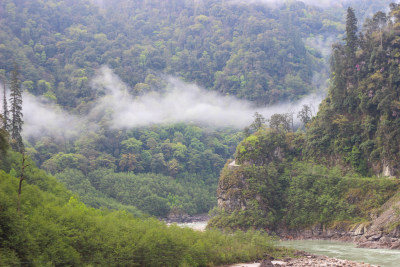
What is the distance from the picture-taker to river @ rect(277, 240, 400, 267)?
193 ft

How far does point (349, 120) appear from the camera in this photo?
314 feet

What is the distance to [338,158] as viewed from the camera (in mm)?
94062

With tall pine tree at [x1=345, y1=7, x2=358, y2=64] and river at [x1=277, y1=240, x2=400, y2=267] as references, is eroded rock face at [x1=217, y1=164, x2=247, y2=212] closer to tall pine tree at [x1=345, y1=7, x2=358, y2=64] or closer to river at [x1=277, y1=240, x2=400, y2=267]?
river at [x1=277, y1=240, x2=400, y2=267]

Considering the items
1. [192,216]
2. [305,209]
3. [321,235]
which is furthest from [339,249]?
[192,216]

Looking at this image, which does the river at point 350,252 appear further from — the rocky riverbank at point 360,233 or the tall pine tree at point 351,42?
the tall pine tree at point 351,42

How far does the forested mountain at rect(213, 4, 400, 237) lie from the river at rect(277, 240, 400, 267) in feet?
18.2

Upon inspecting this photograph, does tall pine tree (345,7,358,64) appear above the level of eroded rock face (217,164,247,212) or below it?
above

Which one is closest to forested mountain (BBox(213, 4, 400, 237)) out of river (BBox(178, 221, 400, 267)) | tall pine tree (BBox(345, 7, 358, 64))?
→ tall pine tree (BBox(345, 7, 358, 64))

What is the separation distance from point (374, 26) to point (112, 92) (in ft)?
390

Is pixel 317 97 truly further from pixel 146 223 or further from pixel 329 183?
pixel 146 223

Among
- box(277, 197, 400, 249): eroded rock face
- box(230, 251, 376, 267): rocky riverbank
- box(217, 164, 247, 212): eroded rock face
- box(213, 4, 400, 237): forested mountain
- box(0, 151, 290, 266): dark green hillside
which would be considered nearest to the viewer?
box(0, 151, 290, 266): dark green hillside

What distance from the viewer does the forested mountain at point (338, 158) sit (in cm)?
8488

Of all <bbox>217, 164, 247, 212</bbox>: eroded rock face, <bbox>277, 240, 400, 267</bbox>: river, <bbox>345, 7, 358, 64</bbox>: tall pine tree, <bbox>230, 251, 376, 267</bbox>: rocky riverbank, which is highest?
<bbox>345, 7, 358, 64</bbox>: tall pine tree

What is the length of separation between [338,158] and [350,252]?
29144 mm
